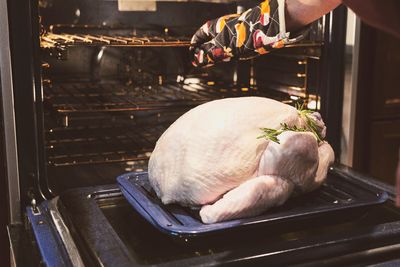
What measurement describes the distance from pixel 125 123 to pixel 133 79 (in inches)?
5.4

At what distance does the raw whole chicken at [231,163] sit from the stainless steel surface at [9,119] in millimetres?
333

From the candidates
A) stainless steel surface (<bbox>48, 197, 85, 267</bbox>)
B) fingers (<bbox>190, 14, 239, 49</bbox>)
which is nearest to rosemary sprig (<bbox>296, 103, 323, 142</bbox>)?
fingers (<bbox>190, 14, 239, 49</bbox>)

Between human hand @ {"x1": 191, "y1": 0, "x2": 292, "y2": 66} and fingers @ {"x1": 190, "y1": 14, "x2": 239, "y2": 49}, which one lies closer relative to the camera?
human hand @ {"x1": 191, "y1": 0, "x2": 292, "y2": 66}

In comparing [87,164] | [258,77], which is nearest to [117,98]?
[87,164]

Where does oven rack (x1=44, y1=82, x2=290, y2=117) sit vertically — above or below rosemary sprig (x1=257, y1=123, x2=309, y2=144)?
below

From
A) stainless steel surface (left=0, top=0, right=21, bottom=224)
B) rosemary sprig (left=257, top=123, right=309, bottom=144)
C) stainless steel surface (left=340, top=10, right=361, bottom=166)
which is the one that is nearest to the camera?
rosemary sprig (left=257, top=123, right=309, bottom=144)

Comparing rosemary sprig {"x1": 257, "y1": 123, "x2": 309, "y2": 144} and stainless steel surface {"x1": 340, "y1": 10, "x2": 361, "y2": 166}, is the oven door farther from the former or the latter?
stainless steel surface {"x1": 340, "y1": 10, "x2": 361, "y2": 166}

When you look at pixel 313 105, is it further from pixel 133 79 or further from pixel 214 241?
pixel 214 241

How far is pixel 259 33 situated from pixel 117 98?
634 mm

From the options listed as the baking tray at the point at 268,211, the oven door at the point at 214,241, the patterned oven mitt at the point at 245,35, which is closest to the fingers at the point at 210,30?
the patterned oven mitt at the point at 245,35

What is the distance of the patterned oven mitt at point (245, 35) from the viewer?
3.73 feet

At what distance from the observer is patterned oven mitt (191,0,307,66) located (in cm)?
114

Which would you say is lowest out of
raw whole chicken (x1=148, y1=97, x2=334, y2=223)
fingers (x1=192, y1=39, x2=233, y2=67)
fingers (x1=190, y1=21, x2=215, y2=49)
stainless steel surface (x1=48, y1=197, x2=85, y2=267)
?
stainless steel surface (x1=48, y1=197, x2=85, y2=267)

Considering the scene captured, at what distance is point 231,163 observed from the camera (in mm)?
1020
